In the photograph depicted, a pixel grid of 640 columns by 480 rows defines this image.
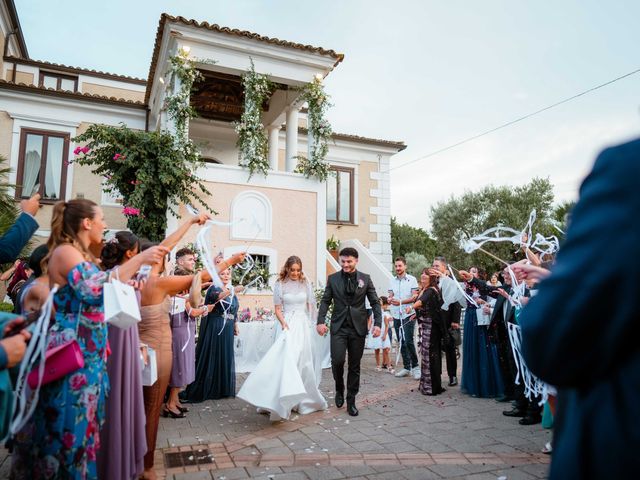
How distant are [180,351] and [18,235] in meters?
3.14

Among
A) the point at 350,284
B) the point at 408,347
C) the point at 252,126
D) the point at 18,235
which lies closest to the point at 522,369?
the point at 350,284

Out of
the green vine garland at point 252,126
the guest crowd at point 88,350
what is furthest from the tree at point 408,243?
the guest crowd at point 88,350

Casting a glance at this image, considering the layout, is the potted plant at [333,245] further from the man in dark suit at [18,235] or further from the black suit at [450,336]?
the man in dark suit at [18,235]

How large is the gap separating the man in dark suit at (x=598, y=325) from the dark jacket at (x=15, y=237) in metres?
3.66

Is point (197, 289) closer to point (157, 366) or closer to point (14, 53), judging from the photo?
point (157, 366)

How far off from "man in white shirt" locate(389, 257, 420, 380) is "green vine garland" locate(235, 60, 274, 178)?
455 centimetres

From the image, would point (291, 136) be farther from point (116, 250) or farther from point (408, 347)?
point (116, 250)

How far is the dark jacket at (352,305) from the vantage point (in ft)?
21.5

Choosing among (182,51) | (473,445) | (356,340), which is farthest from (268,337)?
(182,51)

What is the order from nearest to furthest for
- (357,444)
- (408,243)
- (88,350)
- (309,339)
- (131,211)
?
(88,350), (357,444), (309,339), (131,211), (408,243)

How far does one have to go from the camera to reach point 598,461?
1.02 meters

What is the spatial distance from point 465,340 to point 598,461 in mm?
7075

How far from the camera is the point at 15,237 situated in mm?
3418

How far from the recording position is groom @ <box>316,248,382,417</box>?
6.42 metres
